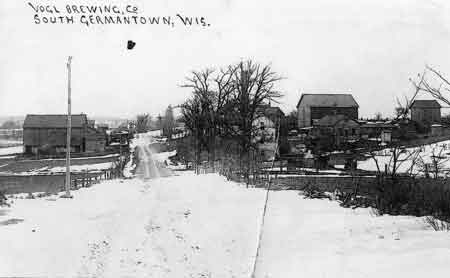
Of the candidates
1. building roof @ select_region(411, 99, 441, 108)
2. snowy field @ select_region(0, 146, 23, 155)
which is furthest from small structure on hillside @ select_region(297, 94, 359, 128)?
snowy field @ select_region(0, 146, 23, 155)

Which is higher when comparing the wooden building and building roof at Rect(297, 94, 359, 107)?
building roof at Rect(297, 94, 359, 107)

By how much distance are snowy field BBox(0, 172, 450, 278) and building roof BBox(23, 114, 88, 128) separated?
53.1 metres

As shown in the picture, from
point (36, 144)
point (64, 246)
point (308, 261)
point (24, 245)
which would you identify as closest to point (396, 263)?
point (308, 261)

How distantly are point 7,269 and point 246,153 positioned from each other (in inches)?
1195

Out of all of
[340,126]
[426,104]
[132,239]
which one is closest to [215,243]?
[132,239]

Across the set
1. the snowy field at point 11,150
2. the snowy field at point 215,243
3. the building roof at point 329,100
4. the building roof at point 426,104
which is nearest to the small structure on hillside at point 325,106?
the building roof at point 329,100

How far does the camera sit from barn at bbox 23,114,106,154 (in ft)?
203

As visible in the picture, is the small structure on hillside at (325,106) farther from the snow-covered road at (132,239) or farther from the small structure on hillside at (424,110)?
the snow-covered road at (132,239)

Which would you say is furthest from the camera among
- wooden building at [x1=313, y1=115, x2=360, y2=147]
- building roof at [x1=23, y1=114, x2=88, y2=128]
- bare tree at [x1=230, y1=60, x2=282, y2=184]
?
wooden building at [x1=313, y1=115, x2=360, y2=147]

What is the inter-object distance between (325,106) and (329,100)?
1.74 meters

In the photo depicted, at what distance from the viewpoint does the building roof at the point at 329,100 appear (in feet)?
273

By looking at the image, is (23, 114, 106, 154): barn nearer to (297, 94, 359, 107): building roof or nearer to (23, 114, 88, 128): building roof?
(23, 114, 88, 128): building roof

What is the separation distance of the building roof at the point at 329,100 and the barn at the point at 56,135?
132ft

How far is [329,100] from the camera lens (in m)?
84.1
